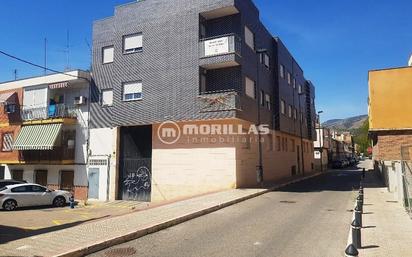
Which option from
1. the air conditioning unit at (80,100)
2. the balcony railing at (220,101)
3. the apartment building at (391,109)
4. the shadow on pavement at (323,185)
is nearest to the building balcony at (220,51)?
the balcony railing at (220,101)

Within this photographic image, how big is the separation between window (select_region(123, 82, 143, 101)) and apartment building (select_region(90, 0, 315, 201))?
65 mm

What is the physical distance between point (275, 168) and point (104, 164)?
13.4 meters

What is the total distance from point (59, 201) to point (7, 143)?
9853mm

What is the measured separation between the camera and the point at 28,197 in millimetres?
21156

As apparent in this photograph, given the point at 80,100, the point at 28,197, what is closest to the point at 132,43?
the point at 80,100

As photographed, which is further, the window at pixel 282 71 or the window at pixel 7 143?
the window at pixel 282 71

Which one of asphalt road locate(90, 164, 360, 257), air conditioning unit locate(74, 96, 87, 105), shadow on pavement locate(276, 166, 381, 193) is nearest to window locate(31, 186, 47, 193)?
air conditioning unit locate(74, 96, 87, 105)

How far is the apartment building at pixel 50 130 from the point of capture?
26.1 metres

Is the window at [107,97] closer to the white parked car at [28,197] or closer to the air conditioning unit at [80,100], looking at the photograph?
the air conditioning unit at [80,100]

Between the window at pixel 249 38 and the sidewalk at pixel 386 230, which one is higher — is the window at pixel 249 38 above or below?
above

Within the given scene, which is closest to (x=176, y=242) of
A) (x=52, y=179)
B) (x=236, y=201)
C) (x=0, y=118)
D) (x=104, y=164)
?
(x=236, y=201)

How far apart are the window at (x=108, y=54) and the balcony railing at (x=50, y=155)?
674 cm

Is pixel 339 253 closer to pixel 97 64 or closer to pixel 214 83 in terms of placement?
pixel 214 83

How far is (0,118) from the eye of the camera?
29.9 m
